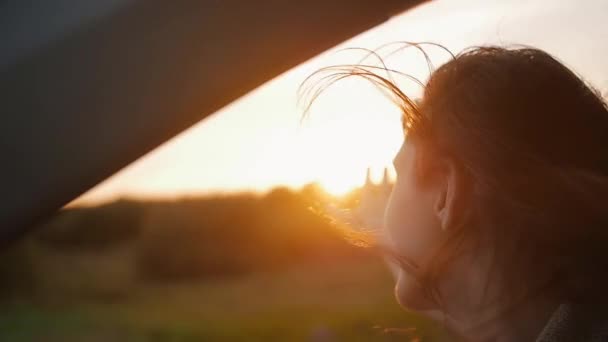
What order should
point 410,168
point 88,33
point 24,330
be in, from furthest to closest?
1. point 24,330
2. point 410,168
3. point 88,33

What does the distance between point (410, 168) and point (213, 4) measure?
55cm

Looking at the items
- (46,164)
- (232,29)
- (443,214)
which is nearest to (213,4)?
(232,29)

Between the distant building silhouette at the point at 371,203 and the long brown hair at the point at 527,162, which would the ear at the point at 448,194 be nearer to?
the long brown hair at the point at 527,162

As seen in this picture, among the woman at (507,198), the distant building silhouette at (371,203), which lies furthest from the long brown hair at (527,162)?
the distant building silhouette at (371,203)

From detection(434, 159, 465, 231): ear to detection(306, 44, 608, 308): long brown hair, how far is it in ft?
0.04

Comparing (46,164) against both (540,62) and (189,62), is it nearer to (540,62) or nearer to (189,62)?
(189,62)

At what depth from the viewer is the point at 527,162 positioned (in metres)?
1.15

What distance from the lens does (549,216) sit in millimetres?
1174

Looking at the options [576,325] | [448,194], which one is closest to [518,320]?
[576,325]

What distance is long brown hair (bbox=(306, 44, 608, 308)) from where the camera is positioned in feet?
3.77

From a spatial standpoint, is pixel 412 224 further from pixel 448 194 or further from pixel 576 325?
pixel 576 325

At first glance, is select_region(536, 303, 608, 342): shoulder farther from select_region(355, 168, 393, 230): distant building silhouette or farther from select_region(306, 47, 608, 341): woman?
select_region(355, 168, 393, 230): distant building silhouette

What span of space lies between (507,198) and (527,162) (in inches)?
2.3

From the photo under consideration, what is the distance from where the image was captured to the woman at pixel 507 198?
115 cm
